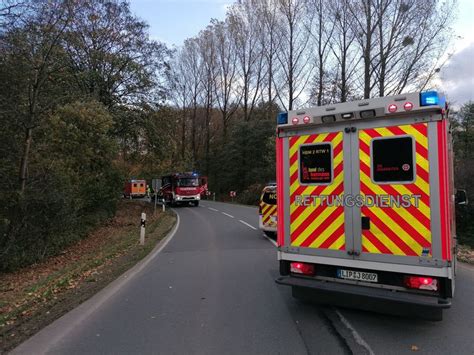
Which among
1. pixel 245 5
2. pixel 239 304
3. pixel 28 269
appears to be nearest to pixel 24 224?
pixel 28 269

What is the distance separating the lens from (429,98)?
5168mm

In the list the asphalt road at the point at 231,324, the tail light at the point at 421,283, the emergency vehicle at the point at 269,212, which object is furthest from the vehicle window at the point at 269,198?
the tail light at the point at 421,283

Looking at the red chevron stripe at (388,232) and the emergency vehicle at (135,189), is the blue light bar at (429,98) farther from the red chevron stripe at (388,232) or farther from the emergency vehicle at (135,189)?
the emergency vehicle at (135,189)

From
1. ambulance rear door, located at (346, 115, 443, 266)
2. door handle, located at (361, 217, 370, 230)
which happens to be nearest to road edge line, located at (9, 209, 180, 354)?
ambulance rear door, located at (346, 115, 443, 266)

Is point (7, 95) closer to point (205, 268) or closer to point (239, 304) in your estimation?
point (205, 268)

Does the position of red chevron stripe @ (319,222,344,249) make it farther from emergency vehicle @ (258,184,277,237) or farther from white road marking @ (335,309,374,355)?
emergency vehicle @ (258,184,277,237)

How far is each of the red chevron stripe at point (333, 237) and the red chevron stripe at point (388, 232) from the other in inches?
15.4

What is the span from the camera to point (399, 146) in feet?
17.8

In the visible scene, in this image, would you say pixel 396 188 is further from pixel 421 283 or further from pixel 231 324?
pixel 231 324

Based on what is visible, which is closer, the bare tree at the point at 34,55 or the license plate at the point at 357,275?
the license plate at the point at 357,275

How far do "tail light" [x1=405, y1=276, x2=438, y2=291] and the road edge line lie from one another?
420cm

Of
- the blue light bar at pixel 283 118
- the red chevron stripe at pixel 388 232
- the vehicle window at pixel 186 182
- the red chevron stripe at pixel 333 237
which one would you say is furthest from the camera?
the vehicle window at pixel 186 182

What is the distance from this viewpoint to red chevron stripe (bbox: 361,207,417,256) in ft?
17.4

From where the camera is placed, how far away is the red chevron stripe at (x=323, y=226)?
5.83 metres
